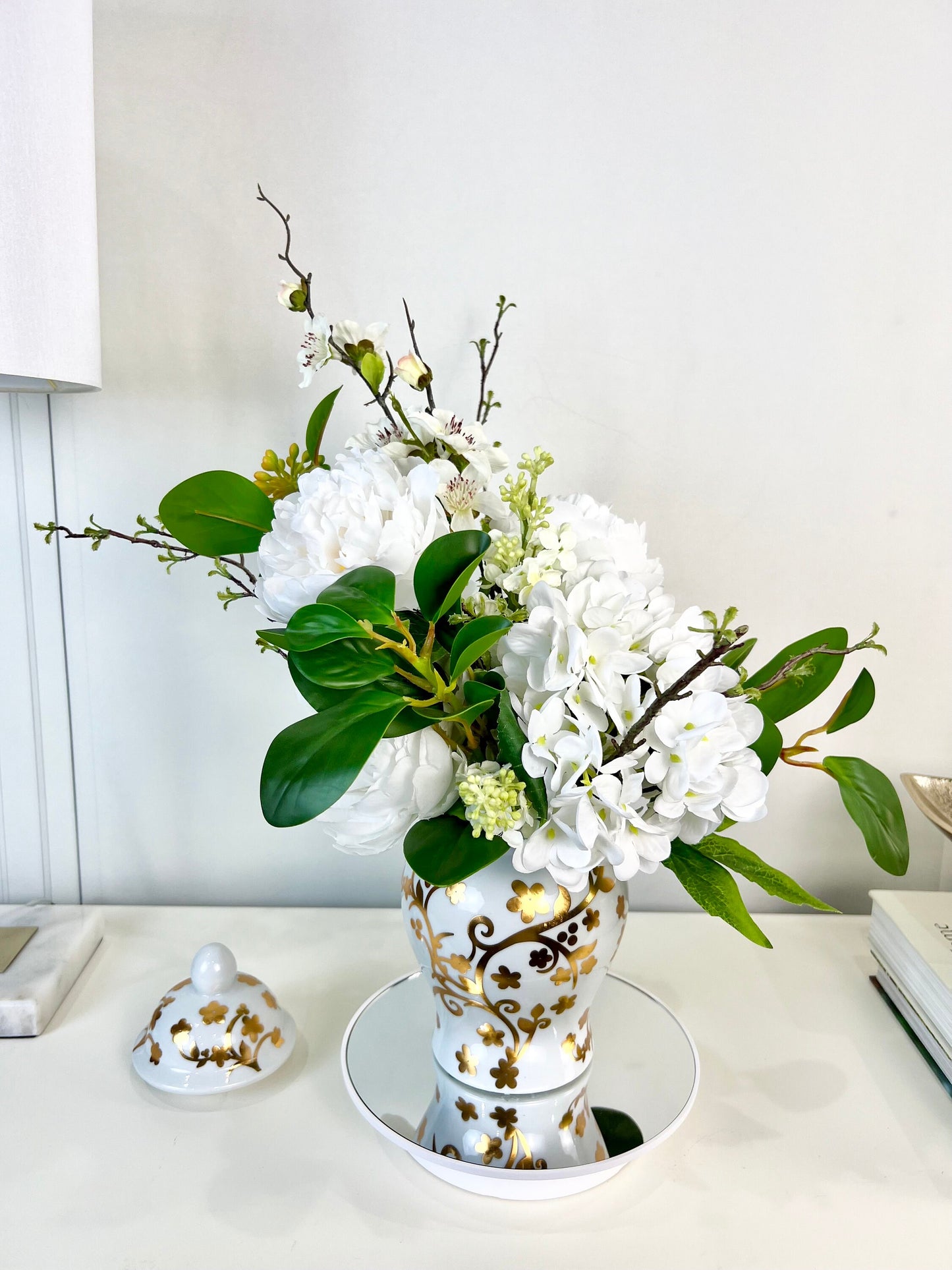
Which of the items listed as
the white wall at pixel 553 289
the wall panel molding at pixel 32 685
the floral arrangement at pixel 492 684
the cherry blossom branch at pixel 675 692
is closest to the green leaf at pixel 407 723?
the floral arrangement at pixel 492 684

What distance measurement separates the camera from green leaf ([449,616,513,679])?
0.47 meters

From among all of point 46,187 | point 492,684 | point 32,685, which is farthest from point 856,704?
point 32,685

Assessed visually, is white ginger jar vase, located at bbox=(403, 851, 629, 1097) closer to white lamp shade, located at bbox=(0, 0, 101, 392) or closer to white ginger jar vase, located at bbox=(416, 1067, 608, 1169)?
white ginger jar vase, located at bbox=(416, 1067, 608, 1169)

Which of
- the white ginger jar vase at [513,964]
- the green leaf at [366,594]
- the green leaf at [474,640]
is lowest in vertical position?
the white ginger jar vase at [513,964]

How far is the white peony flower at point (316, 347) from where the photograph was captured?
62cm

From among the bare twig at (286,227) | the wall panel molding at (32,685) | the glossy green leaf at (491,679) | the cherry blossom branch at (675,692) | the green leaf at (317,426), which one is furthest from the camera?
the wall panel molding at (32,685)

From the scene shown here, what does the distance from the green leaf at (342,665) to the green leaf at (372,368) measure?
0.71 feet

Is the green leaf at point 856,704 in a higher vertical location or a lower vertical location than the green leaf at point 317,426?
lower

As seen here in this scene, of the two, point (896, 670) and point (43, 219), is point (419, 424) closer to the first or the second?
point (43, 219)

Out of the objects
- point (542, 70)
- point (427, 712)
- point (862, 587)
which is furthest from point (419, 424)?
point (862, 587)

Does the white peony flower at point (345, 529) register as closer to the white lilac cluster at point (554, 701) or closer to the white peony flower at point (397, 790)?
the white lilac cluster at point (554, 701)

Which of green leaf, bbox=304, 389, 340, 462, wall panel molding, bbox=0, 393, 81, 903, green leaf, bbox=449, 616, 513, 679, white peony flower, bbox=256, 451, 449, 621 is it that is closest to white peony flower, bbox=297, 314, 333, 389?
green leaf, bbox=304, 389, 340, 462

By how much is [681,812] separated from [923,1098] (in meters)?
0.40

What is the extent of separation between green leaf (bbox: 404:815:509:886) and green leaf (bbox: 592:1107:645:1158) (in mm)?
234
